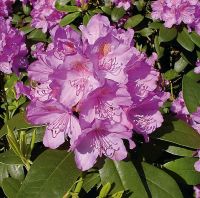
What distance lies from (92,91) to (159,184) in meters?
0.38

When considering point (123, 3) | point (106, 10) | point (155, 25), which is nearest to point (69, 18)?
point (106, 10)

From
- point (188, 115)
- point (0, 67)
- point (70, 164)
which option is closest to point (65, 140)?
point (70, 164)

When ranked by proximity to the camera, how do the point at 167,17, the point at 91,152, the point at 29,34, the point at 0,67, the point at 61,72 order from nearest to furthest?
the point at 61,72 → the point at 91,152 → the point at 0,67 → the point at 167,17 → the point at 29,34

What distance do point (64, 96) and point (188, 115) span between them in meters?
0.67

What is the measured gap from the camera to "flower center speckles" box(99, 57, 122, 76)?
123 cm

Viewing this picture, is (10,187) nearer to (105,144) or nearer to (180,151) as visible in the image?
(105,144)

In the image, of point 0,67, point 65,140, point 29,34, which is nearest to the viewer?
point 65,140

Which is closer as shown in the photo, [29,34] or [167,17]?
[167,17]

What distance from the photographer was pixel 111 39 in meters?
1.27

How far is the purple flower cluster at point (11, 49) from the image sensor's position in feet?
7.02

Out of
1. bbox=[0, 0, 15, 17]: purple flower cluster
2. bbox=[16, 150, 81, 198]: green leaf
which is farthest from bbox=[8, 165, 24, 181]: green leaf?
bbox=[0, 0, 15, 17]: purple flower cluster

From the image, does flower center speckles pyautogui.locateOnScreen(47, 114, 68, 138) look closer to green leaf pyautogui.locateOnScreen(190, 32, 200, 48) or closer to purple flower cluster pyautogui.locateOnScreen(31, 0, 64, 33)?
green leaf pyautogui.locateOnScreen(190, 32, 200, 48)

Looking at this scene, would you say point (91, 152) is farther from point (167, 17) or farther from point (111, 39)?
point (167, 17)

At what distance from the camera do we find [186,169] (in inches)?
62.9
